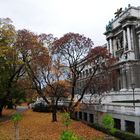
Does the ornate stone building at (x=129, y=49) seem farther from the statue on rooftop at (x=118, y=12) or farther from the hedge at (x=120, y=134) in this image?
the hedge at (x=120, y=134)

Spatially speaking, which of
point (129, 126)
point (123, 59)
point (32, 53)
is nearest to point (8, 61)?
point (32, 53)

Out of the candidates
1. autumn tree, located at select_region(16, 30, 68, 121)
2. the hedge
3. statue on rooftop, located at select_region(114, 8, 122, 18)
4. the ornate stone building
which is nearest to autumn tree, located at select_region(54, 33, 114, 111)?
autumn tree, located at select_region(16, 30, 68, 121)

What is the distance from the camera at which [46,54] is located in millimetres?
42438

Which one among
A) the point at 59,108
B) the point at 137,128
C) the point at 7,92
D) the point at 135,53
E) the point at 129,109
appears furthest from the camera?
the point at 135,53

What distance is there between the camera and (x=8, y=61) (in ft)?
138

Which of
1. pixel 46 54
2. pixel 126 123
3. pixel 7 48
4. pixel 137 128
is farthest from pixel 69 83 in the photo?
pixel 137 128

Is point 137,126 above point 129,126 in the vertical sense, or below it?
above

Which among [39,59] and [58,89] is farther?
[58,89]

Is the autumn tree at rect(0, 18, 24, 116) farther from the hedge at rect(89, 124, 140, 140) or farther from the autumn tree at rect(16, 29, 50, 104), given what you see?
the hedge at rect(89, 124, 140, 140)

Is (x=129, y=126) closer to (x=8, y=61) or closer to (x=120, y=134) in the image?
(x=120, y=134)

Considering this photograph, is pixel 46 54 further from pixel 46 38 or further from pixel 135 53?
pixel 135 53

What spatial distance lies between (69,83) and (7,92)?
922 centimetres

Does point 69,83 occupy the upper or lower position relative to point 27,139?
upper

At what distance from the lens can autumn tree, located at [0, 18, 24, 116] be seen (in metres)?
40.4
